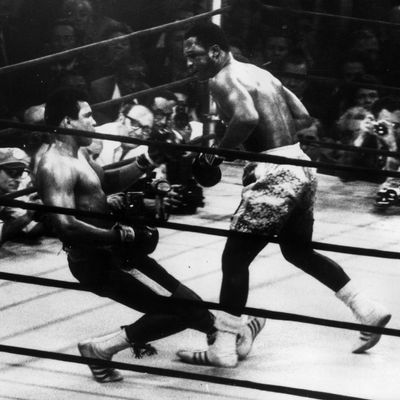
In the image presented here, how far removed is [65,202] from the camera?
305 centimetres

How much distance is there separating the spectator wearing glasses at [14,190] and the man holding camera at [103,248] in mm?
640

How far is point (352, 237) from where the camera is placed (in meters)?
3.90

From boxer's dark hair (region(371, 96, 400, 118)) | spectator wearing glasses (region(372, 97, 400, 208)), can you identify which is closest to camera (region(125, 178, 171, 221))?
spectator wearing glasses (region(372, 97, 400, 208))

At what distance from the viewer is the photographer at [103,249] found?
119 inches

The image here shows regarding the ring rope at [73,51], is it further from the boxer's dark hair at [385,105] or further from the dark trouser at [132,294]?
the boxer's dark hair at [385,105]

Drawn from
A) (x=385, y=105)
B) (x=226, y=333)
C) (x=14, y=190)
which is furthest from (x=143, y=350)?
(x=385, y=105)

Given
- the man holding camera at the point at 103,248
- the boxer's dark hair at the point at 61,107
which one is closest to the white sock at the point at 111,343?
the man holding camera at the point at 103,248

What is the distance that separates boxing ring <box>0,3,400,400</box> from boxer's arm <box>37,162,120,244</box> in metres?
0.12

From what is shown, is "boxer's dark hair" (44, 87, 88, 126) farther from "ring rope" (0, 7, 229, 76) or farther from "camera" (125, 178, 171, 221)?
"camera" (125, 178, 171, 221)

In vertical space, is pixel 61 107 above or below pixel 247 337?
above

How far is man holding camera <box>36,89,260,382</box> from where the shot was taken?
3.01 metres

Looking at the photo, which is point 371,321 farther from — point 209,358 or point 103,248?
point 103,248

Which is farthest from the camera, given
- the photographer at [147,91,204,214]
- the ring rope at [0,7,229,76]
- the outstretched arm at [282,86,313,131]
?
the photographer at [147,91,204,214]

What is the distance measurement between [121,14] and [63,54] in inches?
70.2
